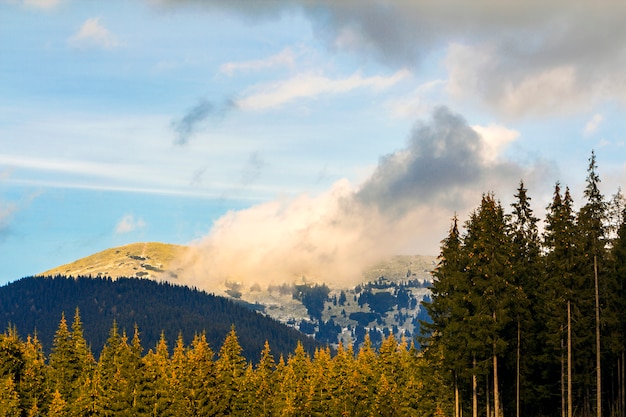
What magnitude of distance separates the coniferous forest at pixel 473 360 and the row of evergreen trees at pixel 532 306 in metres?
0.13

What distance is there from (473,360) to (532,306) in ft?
25.7

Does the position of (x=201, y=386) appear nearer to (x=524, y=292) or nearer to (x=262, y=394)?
(x=262, y=394)

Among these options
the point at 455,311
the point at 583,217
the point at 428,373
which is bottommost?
the point at 428,373

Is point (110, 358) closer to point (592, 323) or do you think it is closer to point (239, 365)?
point (239, 365)

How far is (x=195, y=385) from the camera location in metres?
86.1

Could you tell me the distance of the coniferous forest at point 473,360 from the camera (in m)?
55.8

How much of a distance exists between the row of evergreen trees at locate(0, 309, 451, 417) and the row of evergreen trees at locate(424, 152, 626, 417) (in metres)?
12.1

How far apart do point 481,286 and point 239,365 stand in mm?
43327

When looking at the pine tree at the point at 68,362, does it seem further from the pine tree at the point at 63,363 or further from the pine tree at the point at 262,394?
the pine tree at the point at 262,394

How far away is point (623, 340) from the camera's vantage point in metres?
62.5

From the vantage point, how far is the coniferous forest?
5578 centimetres

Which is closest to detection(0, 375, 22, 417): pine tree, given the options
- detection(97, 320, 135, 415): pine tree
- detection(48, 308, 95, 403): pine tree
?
detection(48, 308, 95, 403): pine tree

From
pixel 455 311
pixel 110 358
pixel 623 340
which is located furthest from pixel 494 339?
pixel 110 358

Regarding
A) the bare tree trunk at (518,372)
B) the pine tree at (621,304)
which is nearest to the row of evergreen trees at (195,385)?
the bare tree trunk at (518,372)
